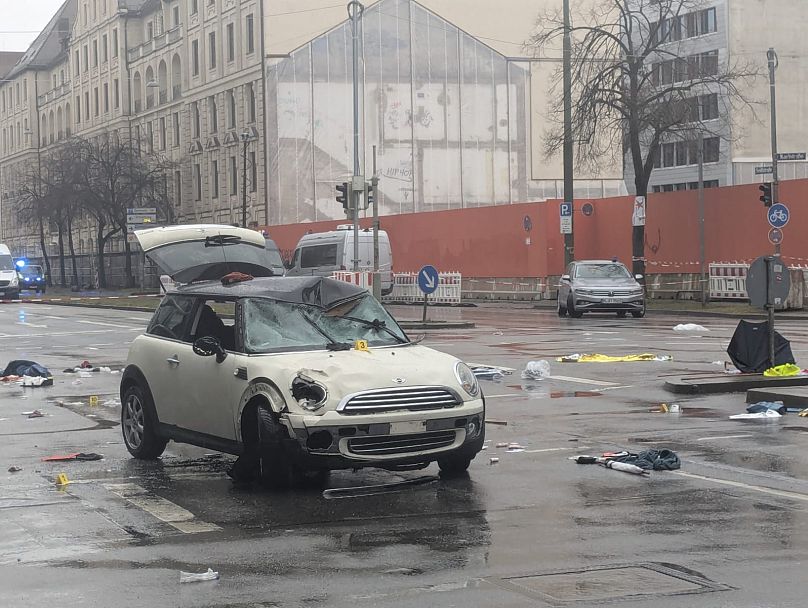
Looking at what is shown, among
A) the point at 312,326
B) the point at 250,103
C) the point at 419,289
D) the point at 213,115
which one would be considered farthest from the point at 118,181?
the point at 312,326

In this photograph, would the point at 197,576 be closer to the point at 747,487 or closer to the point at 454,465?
the point at 454,465

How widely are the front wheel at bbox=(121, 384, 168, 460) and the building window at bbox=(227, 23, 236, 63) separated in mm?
64107

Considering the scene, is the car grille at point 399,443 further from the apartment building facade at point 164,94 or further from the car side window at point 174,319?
the apartment building facade at point 164,94

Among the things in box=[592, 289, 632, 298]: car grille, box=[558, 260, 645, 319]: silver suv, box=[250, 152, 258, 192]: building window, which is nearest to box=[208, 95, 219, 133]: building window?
box=[250, 152, 258, 192]: building window

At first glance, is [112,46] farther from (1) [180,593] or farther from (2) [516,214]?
(1) [180,593]

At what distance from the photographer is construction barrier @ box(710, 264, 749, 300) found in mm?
40188

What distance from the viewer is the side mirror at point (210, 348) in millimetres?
10430

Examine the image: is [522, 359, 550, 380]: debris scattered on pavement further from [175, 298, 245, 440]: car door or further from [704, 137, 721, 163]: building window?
[704, 137, 721, 163]: building window

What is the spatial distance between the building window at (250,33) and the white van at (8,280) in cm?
1696

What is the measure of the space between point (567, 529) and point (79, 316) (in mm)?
37666

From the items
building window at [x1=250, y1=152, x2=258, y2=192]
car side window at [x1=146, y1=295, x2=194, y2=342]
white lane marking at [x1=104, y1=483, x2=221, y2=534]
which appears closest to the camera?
white lane marking at [x1=104, y1=483, x2=221, y2=534]

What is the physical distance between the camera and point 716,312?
117 ft

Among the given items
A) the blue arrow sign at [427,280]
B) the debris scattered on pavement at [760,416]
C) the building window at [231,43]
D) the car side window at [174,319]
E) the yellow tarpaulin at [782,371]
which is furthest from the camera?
the building window at [231,43]

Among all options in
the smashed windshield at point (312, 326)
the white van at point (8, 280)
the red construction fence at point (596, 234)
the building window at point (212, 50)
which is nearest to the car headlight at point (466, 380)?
the smashed windshield at point (312, 326)
